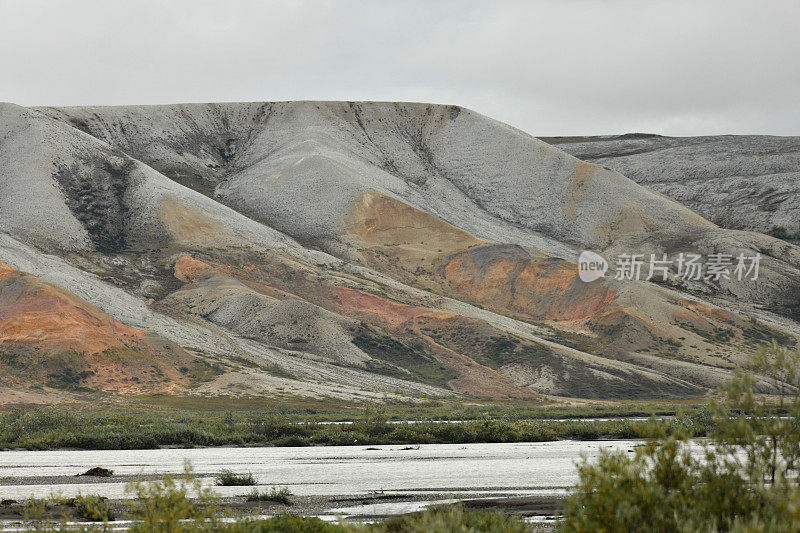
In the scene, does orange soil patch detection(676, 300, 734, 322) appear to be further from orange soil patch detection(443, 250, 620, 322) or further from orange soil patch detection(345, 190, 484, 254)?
orange soil patch detection(345, 190, 484, 254)

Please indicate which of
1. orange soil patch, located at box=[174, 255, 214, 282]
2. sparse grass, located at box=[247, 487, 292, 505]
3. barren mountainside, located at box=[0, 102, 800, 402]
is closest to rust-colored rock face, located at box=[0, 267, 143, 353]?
barren mountainside, located at box=[0, 102, 800, 402]

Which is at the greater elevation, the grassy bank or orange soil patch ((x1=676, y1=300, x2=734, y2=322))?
orange soil patch ((x1=676, y1=300, x2=734, y2=322))

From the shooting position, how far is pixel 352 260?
91.1 metres

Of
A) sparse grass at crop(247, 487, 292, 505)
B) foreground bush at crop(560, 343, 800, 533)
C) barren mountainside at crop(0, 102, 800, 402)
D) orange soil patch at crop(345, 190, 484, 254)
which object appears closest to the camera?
foreground bush at crop(560, 343, 800, 533)

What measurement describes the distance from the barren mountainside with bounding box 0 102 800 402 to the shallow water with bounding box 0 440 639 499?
29.9 m

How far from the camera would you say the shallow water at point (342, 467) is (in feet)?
59.8

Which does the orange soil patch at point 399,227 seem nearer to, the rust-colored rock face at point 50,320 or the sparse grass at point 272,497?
the rust-colored rock face at point 50,320

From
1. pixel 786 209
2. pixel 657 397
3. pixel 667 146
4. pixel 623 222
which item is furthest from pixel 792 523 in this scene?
pixel 667 146

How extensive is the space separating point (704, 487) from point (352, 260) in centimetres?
8249

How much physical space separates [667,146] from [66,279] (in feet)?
433

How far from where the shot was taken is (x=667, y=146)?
161250 mm

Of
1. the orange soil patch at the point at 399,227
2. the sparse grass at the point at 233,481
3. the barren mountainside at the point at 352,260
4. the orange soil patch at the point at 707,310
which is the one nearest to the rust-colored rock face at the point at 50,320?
the barren mountainside at the point at 352,260

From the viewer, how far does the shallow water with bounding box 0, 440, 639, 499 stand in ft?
59.8

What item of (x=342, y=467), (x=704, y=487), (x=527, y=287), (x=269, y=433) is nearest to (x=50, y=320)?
(x=269, y=433)
